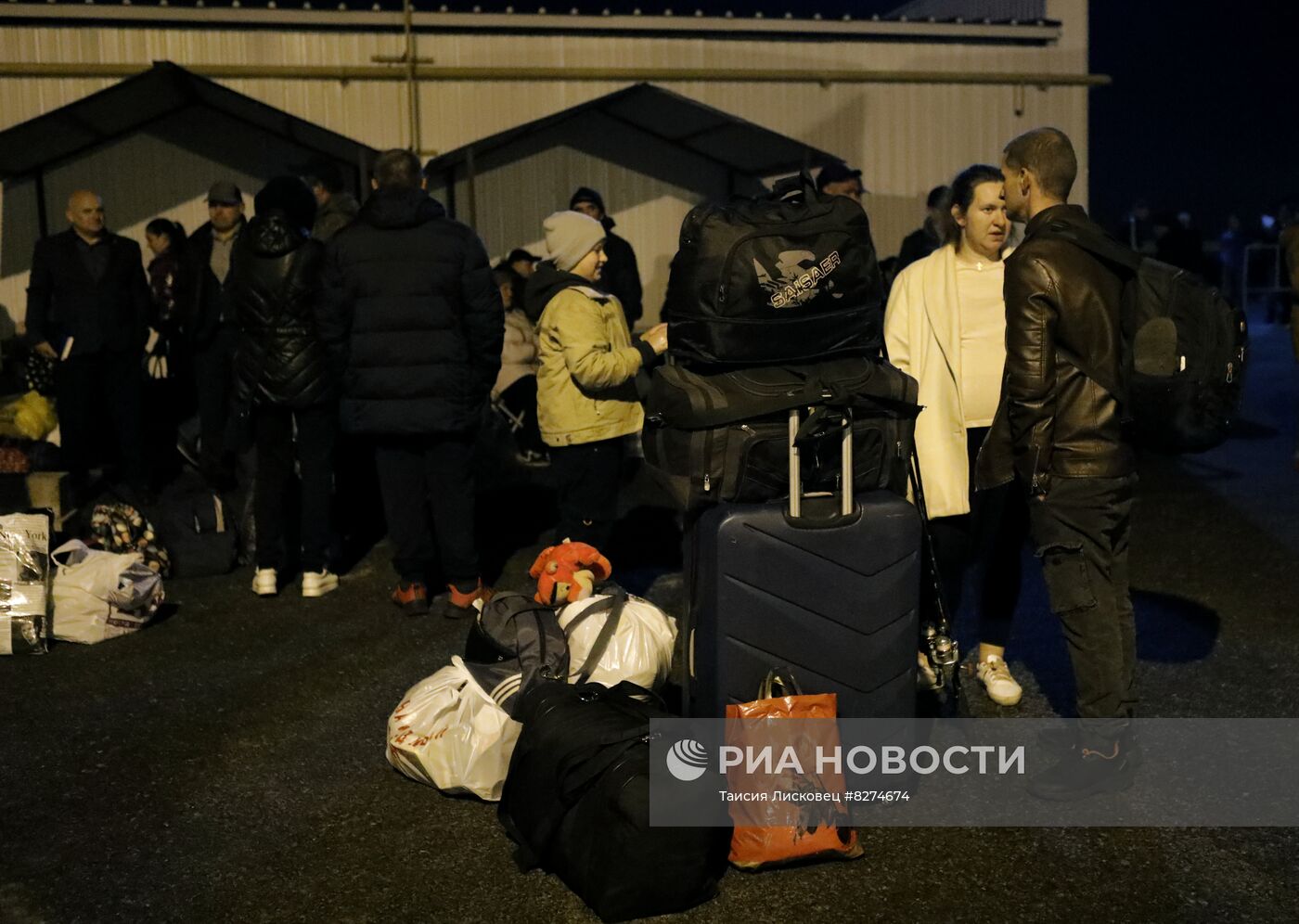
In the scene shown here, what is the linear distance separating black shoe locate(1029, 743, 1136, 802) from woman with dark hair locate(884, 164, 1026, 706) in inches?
31.1

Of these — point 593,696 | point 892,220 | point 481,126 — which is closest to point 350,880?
point 593,696

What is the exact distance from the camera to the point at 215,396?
26.5 ft

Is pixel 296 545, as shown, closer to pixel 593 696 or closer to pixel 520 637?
pixel 520 637

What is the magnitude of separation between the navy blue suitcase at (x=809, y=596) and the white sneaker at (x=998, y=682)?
1.11 metres

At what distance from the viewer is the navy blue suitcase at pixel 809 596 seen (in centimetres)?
398

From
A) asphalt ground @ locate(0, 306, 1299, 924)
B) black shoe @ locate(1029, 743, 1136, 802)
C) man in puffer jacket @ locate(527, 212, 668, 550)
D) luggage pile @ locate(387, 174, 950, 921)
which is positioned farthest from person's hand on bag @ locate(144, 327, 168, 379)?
black shoe @ locate(1029, 743, 1136, 802)

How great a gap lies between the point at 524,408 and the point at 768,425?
19.4ft

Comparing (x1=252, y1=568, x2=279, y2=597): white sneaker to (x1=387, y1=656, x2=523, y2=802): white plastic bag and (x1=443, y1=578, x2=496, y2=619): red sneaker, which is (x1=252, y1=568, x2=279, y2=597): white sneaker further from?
(x1=387, y1=656, x2=523, y2=802): white plastic bag

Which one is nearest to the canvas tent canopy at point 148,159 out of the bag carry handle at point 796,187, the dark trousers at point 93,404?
the dark trousers at point 93,404

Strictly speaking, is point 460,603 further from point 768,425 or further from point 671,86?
point 671,86

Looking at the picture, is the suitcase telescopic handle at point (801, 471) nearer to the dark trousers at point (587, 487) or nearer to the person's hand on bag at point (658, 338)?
the person's hand on bag at point (658, 338)

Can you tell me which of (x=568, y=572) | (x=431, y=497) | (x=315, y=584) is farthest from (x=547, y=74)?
(x=568, y=572)

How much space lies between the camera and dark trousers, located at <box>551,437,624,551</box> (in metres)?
6.04

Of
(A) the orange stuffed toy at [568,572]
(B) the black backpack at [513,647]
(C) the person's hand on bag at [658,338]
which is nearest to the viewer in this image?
(B) the black backpack at [513,647]
